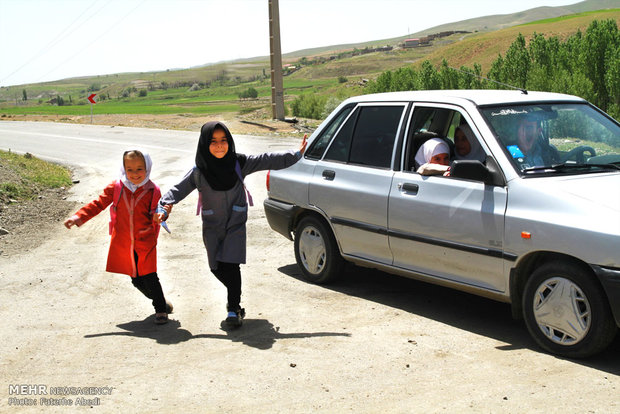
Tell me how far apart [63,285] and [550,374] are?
5067 millimetres

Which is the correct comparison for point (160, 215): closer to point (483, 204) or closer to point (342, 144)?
point (342, 144)

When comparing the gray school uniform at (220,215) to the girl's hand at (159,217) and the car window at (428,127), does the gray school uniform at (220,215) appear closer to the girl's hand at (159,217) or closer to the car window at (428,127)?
the girl's hand at (159,217)

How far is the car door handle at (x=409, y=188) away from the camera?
6137 mm

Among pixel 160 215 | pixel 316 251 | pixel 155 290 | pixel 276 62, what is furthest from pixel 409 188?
pixel 276 62

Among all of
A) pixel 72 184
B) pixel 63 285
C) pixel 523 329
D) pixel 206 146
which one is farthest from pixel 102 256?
pixel 72 184

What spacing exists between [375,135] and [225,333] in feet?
7.22

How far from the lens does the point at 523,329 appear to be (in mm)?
5820

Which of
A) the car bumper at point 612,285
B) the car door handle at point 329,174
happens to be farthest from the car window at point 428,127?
the car bumper at point 612,285

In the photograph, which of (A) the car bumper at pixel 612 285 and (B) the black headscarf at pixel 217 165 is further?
(B) the black headscarf at pixel 217 165

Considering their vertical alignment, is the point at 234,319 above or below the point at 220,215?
below

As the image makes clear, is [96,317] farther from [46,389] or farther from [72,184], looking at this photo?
[72,184]

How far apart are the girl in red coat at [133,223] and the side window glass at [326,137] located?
1.75 m

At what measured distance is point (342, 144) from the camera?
281 inches

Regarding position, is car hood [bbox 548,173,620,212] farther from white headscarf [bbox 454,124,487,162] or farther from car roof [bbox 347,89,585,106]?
car roof [bbox 347,89,585,106]
